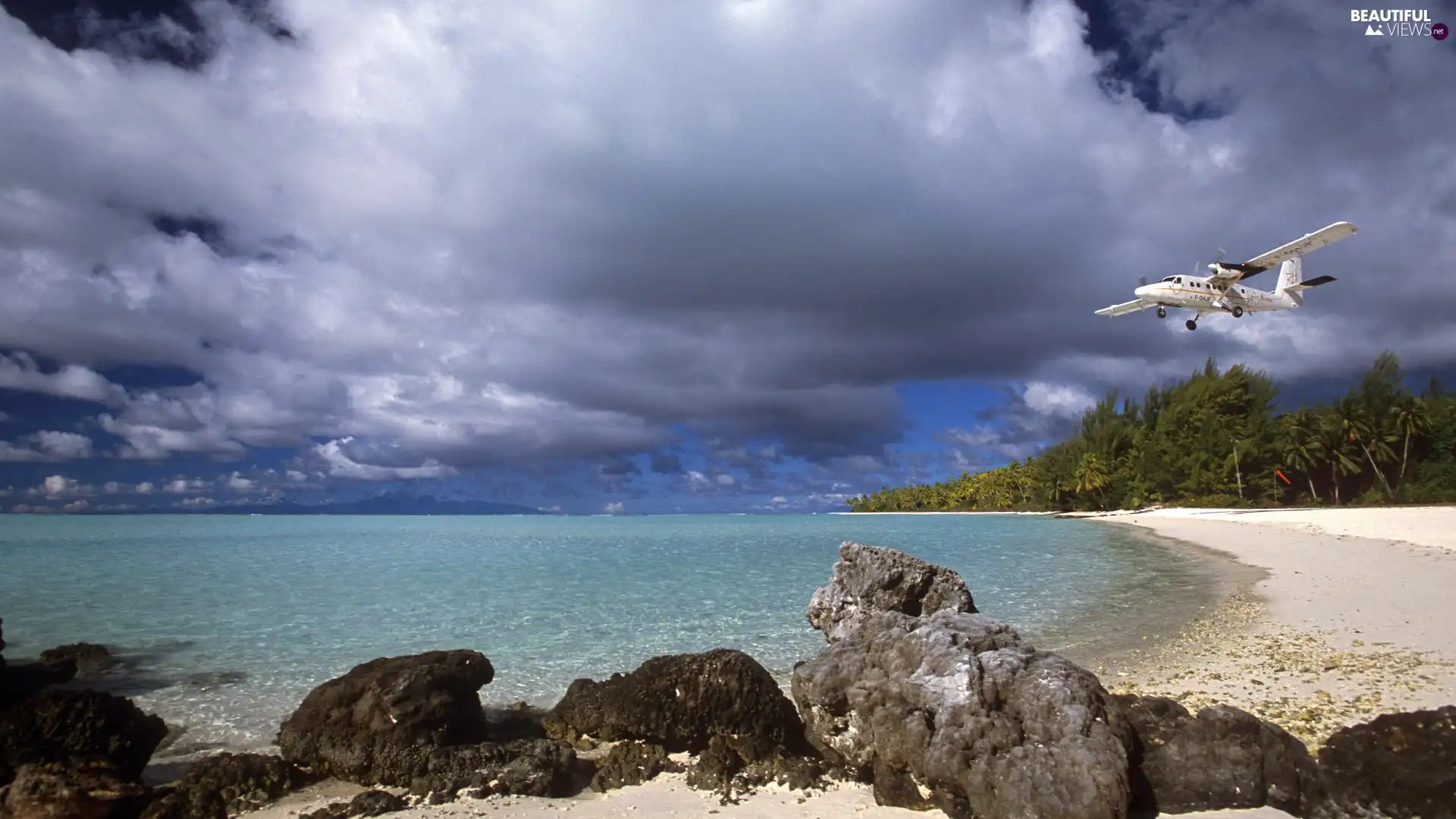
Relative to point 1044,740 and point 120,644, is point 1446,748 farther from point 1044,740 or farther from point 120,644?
point 120,644

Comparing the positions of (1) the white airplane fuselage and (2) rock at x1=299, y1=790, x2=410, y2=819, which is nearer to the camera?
(2) rock at x1=299, y1=790, x2=410, y2=819

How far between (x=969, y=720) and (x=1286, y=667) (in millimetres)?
6699

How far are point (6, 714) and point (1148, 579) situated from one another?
929 inches

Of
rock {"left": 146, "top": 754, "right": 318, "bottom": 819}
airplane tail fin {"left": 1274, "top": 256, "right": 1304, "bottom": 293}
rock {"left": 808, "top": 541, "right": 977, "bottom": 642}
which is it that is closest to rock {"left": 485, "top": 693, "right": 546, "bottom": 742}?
rock {"left": 146, "top": 754, "right": 318, "bottom": 819}

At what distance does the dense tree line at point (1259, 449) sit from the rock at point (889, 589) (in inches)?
2557

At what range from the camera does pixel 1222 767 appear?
5.30 metres

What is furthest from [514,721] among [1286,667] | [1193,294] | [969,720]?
[1193,294]

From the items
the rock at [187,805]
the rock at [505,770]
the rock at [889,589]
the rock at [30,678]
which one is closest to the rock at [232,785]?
the rock at [187,805]

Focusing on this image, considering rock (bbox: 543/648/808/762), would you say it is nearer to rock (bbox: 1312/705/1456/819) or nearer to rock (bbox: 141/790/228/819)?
rock (bbox: 141/790/228/819)

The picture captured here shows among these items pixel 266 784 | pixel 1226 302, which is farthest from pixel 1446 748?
pixel 1226 302

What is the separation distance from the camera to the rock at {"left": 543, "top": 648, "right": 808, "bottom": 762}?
6836 millimetres

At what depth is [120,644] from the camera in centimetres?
1375

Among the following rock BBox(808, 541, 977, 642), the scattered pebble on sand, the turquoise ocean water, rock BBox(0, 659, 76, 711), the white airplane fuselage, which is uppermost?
the white airplane fuselage

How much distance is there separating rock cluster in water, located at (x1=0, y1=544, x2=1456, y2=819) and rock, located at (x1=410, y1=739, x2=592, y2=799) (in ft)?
0.06
